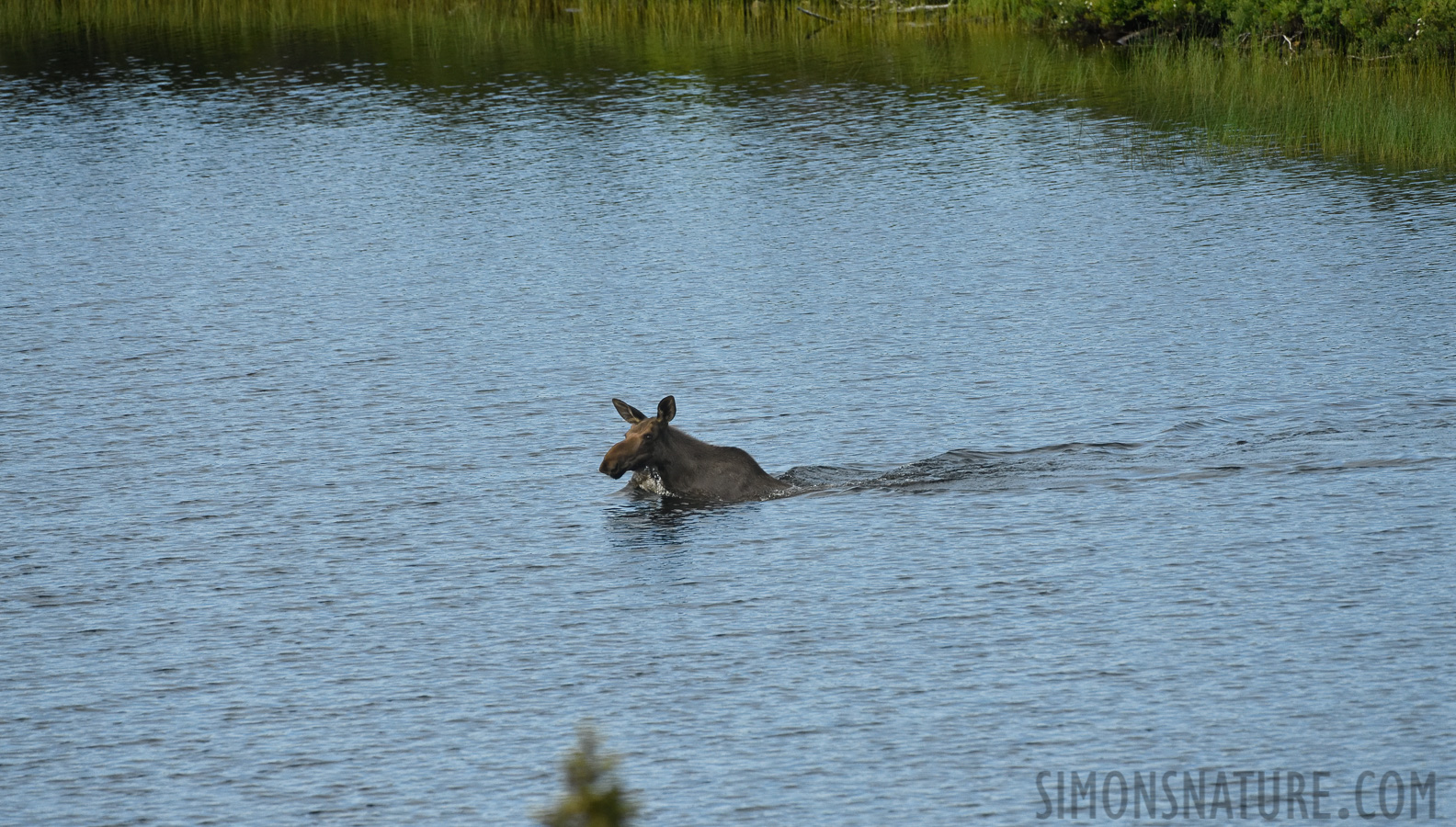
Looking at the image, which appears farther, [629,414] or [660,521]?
[629,414]

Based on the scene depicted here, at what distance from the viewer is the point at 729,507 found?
18.2 m

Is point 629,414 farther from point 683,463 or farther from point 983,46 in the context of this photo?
point 983,46

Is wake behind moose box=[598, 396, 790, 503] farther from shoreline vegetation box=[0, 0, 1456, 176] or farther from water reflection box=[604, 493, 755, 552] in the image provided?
shoreline vegetation box=[0, 0, 1456, 176]

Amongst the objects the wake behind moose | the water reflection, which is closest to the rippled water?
the water reflection

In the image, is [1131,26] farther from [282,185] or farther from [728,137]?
[282,185]

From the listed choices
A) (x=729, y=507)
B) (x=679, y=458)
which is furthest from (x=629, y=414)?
(x=729, y=507)

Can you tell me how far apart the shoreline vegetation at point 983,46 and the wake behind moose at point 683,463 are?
19.3 meters

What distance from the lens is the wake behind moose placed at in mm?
17891

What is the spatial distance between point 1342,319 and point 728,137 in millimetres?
16342

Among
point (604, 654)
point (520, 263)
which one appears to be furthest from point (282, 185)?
point (604, 654)

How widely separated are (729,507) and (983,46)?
1168 inches

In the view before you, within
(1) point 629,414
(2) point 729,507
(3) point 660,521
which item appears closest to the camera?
(3) point 660,521

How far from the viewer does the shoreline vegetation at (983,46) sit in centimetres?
3666

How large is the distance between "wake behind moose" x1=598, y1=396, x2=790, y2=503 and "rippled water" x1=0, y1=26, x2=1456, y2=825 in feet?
1.27
